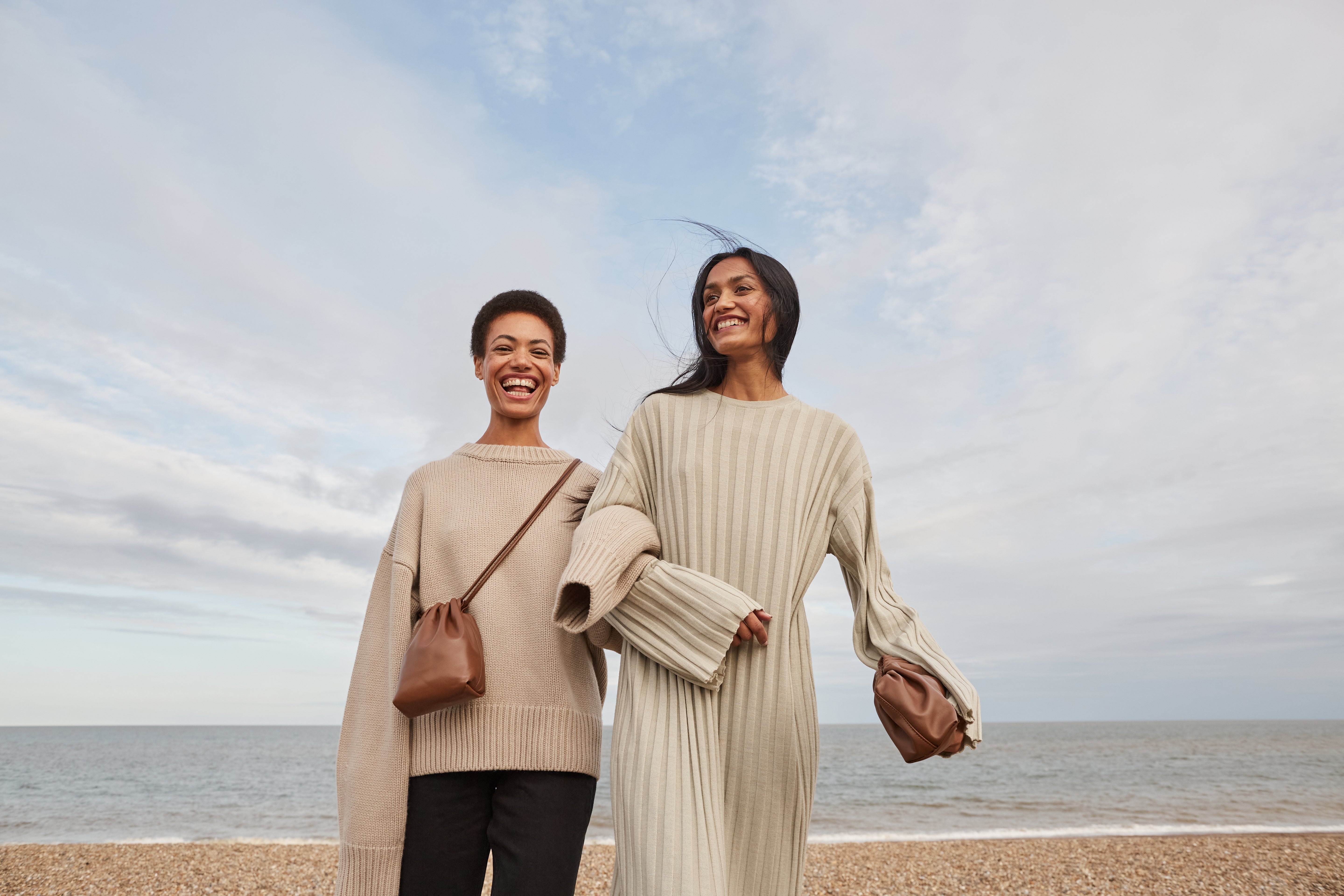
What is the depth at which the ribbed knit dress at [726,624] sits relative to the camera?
2025 mm

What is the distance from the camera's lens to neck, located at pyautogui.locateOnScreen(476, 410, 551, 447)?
278 centimetres

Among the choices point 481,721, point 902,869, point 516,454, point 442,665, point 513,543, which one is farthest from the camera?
point 902,869

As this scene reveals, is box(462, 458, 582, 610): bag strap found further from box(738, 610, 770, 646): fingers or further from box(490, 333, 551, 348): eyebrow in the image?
box(738, 610, 770, 646): fingers

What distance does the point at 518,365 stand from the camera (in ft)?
8.91

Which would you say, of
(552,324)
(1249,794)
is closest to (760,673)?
(552,324)

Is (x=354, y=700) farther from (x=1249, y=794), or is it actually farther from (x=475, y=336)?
(x=1249, y=794)

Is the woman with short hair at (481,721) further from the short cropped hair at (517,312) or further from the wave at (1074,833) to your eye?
the wave at (1074,833)

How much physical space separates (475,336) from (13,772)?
34.8 meters

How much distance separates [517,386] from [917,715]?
1.59 meters

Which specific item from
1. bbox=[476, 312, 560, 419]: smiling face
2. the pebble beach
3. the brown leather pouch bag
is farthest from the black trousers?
the pebble beach

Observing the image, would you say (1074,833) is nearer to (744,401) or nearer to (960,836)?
(960,836)

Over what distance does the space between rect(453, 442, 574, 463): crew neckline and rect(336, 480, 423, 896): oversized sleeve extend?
0.23 meters

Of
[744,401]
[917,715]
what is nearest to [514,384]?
[744,401]

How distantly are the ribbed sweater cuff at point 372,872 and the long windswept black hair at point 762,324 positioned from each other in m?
1.50
